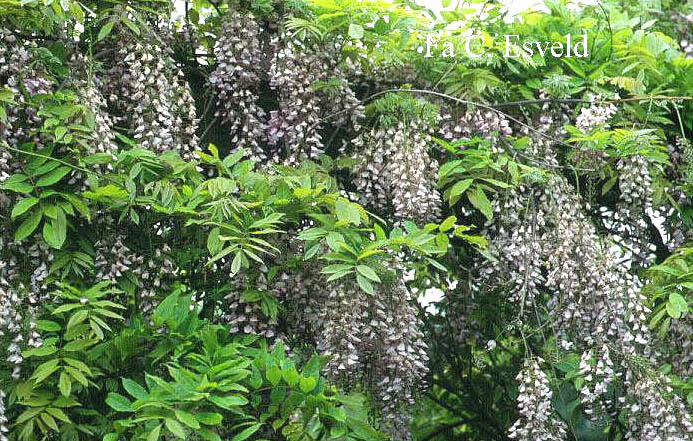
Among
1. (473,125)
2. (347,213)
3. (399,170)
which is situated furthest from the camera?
(473,125)

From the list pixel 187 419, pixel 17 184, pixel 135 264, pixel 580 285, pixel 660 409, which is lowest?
pixel 187 419

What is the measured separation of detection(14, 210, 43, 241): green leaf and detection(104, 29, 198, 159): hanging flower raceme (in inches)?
19.7

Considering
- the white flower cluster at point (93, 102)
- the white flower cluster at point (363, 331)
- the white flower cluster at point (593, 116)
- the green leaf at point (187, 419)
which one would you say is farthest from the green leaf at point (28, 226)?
the white flower cluster at point (593, 116)

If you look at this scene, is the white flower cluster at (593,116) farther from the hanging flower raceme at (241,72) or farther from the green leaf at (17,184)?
the green leaf at (17,184)

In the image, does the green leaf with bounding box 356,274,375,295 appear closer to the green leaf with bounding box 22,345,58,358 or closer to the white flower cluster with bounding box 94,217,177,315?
the white flower cluster with bounding box 94,217,177,315

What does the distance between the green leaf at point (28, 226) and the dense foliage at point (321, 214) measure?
15mm

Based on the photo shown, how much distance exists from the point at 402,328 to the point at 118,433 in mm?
1107

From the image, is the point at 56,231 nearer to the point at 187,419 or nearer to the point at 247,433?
the point at 187,419

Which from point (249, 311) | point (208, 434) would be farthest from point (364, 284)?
point (208, 434)

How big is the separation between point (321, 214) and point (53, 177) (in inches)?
35.9

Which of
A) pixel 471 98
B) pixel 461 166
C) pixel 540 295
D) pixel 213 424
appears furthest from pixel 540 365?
pixel 213 424

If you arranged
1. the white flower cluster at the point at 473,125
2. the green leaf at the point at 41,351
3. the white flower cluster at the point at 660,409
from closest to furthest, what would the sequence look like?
the green leaf at the point at 41,351 < the white flower cluster at the point at 660,409 < the white flower cluster at the point at 473,125

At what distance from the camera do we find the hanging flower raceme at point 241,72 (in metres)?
3.87

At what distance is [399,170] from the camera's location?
3807 mm
